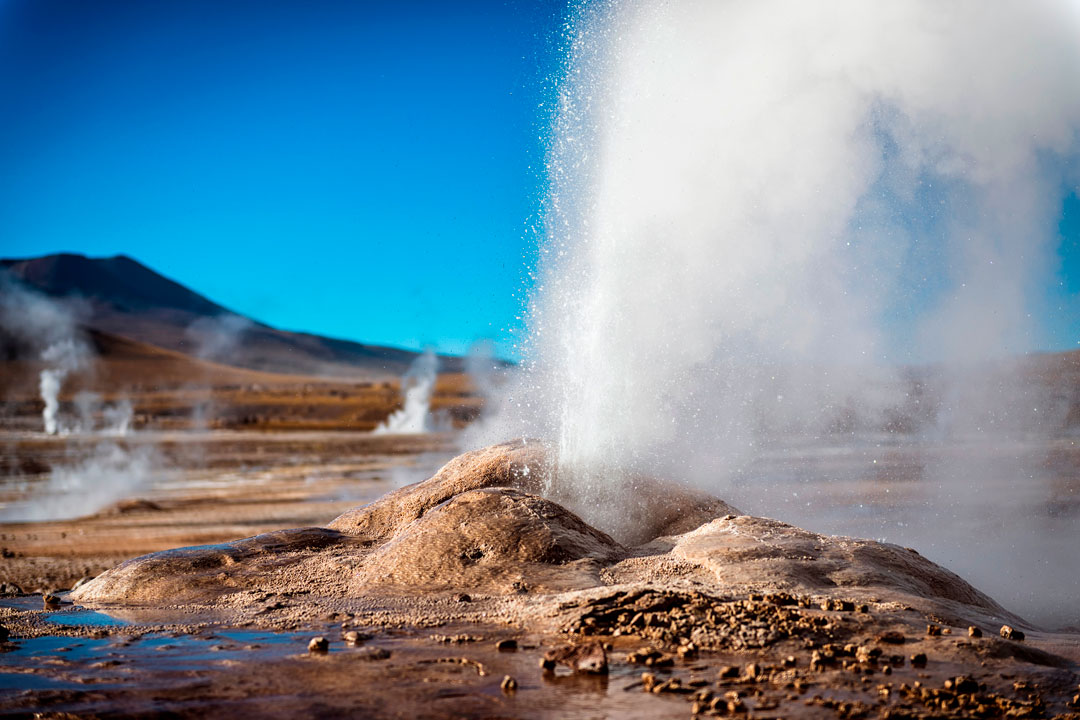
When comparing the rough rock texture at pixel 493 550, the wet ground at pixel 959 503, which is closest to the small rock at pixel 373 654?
the rough rock texture at pixel 493 550

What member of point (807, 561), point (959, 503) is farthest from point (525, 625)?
point (959, 503)

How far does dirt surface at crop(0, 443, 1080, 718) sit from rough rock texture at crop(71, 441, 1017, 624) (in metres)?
0.02

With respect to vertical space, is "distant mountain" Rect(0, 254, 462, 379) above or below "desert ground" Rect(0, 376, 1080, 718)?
above

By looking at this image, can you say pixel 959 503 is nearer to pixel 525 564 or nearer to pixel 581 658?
pixel 525 564

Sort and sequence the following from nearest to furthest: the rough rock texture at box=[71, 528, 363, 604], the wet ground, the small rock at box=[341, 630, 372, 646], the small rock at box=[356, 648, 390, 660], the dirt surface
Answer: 1. the dirt surface
2. the small rock at box=[356, 648, 390, 660]
3. the small rock at box=[341, 630, 372, 646]
4. the rough rock texture at box=[71, 528, 363, 604]
5. the wet ground

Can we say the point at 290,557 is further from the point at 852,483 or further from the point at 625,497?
the point at 852,483

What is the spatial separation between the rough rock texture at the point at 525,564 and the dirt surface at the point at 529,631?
0.06 ft

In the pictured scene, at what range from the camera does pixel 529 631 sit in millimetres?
5520

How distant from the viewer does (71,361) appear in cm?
11319

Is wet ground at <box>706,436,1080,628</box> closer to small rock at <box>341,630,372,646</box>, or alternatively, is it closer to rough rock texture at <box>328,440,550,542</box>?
rough rock texture at <box>328,440,550,542</box>

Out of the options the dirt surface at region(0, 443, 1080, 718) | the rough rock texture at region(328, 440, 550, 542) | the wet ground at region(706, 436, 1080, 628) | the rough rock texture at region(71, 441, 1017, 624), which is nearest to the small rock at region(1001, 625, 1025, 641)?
the dirt surface at region(0, 443, 1080, 718)

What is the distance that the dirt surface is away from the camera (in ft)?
14.5

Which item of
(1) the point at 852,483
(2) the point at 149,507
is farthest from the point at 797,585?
(2) the point at 149,507

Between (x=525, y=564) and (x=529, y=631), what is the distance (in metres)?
1.07
